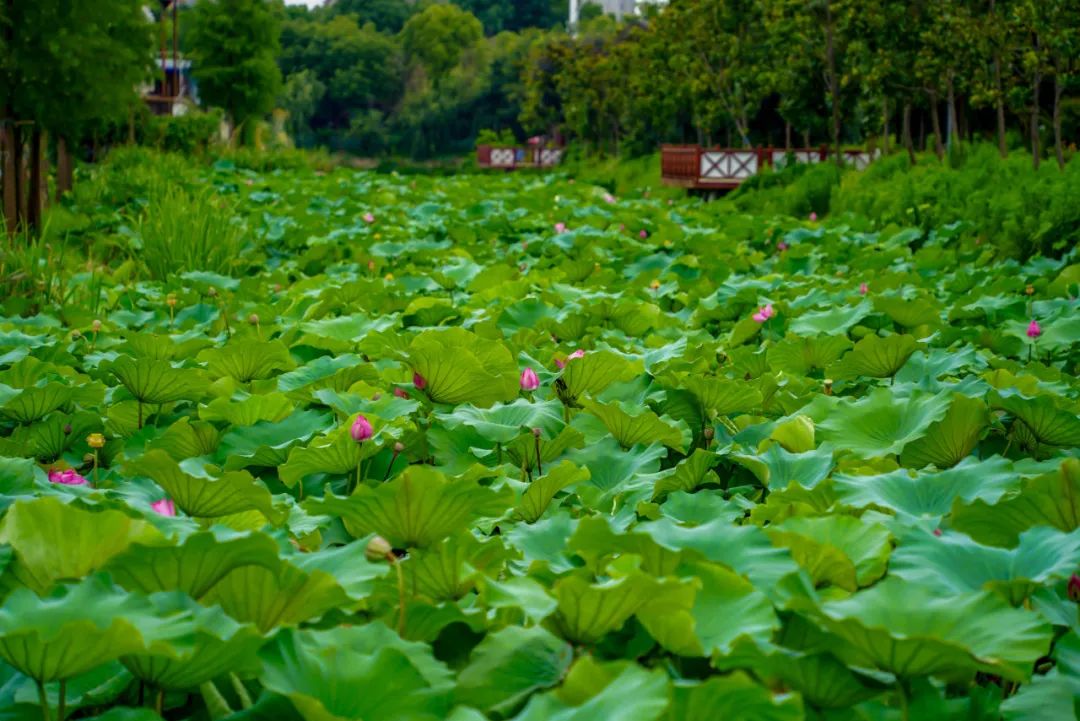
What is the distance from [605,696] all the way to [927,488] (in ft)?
2.99

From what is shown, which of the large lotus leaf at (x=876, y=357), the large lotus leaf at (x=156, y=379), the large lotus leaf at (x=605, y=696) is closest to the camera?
the large lotus leaf at (x=605, y=696)

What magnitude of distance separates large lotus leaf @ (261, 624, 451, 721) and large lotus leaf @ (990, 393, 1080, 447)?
4.57ft

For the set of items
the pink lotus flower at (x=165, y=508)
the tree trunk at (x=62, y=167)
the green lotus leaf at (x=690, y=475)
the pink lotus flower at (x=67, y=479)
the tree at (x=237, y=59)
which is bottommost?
the green lotus leaf at (x=690, y=475)

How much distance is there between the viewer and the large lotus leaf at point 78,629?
96 centimetres

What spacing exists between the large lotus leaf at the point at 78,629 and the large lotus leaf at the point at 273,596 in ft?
0.35

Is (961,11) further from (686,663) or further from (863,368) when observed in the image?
(686,663)

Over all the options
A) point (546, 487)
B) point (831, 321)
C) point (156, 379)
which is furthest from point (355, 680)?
point (831, 321)

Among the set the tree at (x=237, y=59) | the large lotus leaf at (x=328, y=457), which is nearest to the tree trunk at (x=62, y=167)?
the large lotus leaf at (x=328, y=457)

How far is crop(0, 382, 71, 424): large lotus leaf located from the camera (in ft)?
7.97

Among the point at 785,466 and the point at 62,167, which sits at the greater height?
the point at 62,167

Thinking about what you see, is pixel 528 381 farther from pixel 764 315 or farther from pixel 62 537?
pixel 764 315

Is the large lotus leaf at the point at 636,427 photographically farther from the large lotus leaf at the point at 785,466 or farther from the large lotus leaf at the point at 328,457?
the large lotus leaf at the point at 328,457

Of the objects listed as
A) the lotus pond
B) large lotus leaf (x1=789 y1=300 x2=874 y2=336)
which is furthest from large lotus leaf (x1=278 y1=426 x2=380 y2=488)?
large lotus leaf (x1=789 y1=300 x2=874 y2=336)

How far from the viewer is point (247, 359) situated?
2.88 m
